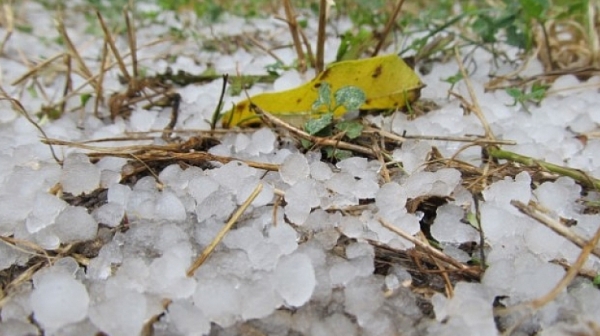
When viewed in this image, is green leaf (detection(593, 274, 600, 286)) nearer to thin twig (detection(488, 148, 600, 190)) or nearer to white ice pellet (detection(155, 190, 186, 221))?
thin twig (detection(488, 148, 600, 190))

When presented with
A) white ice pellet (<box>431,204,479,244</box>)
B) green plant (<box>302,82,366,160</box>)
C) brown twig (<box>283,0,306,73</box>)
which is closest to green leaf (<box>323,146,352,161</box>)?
green plant (<box>302,82,366,160</box>)

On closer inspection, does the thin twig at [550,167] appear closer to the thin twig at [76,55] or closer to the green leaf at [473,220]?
the green leaf at [473,220]

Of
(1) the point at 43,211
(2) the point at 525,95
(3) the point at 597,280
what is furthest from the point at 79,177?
(2) the point at 525,95

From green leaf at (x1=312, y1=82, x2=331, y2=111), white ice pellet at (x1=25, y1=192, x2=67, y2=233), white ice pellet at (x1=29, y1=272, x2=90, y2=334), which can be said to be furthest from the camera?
green leaf at (x1=312, y1=82, x2=331, y2=111)

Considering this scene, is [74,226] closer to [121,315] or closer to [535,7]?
[121,315]

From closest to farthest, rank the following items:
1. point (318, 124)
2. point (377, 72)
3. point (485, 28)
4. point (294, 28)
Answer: point (318, 124), point (377, 72), point (294, 28), point (485, 28)

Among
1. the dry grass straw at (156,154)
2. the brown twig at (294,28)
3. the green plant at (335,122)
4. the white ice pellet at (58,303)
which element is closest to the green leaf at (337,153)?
the green plant at (335,122)

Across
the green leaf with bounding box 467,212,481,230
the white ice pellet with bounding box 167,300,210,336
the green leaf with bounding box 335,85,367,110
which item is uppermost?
the green leaf with bounding box 335,85,367,110
